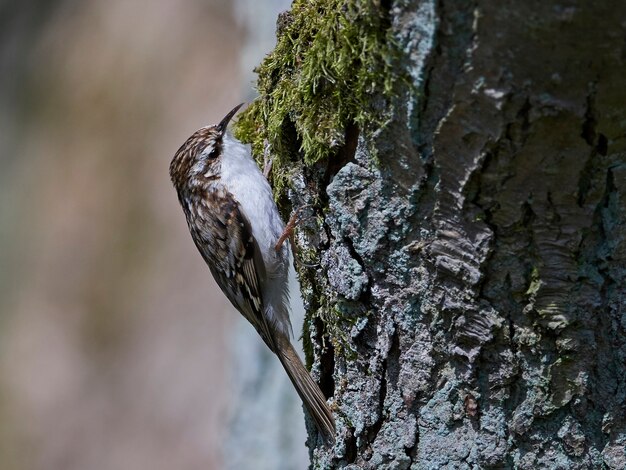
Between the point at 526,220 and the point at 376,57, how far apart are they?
44 centimetres

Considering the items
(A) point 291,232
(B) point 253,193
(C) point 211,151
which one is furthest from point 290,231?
(C) point 211,151

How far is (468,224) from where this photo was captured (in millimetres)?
1553

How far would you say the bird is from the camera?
2604 millimetres

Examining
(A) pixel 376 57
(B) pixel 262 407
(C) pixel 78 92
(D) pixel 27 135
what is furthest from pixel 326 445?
(D) pixel 27 135

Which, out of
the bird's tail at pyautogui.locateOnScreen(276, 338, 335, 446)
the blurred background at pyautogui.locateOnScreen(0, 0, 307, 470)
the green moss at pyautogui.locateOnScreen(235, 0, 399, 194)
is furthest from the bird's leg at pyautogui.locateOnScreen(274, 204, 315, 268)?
the blurred background at pyautogui.locateOnScreen(0, 0, 307, 470)

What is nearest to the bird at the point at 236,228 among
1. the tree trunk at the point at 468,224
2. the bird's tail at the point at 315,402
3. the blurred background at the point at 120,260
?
the bird's tail at the point at 315,402

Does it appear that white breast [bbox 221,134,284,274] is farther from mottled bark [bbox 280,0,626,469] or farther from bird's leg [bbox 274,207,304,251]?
mottled bark [bbox 280,0,626,469]

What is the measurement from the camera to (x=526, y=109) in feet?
4.53

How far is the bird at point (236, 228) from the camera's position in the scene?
2.60 m

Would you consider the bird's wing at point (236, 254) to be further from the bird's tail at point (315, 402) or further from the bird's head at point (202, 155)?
the bird's tail at point (315, 402)

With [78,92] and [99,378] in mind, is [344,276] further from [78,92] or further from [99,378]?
[78,92]

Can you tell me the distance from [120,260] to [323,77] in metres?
3.58

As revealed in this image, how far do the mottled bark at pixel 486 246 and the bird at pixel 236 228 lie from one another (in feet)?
2.31

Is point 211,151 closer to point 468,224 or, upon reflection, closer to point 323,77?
point 323,77
